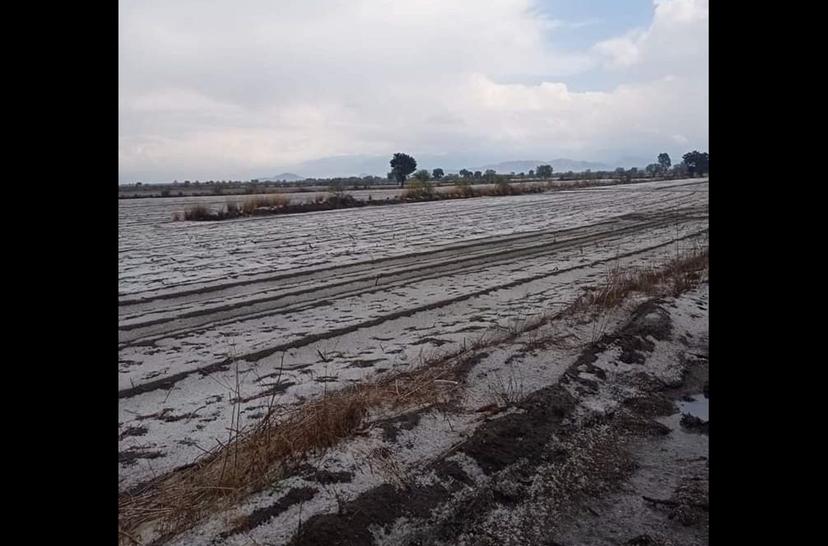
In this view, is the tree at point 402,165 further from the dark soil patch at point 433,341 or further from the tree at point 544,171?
the dark soil patch at point 433,341

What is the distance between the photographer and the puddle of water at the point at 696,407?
4406 mm

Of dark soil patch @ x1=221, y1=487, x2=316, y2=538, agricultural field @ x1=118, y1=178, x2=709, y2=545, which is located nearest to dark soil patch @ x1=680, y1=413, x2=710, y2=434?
agricultural field @ x1=118, y1=178, x2=709, y2=545

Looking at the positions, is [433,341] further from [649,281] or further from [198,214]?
[198,214]

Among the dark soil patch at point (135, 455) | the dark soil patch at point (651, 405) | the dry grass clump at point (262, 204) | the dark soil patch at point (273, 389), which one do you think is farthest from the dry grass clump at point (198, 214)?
the dark soil patch at point (651, 405)

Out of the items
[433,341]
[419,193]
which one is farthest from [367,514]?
[419,193]

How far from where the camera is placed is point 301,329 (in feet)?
20.8

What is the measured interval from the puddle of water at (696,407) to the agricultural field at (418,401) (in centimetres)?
2

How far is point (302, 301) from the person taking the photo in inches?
300

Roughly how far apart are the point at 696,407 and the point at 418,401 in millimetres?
1993

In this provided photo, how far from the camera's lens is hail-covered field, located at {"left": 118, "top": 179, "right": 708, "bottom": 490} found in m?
4.46

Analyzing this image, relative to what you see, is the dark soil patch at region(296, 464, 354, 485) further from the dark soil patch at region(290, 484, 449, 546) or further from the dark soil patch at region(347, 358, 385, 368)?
the dark soil patch at region(347, 358, 385, 368)

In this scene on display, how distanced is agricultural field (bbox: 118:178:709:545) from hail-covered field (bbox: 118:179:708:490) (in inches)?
1.3
